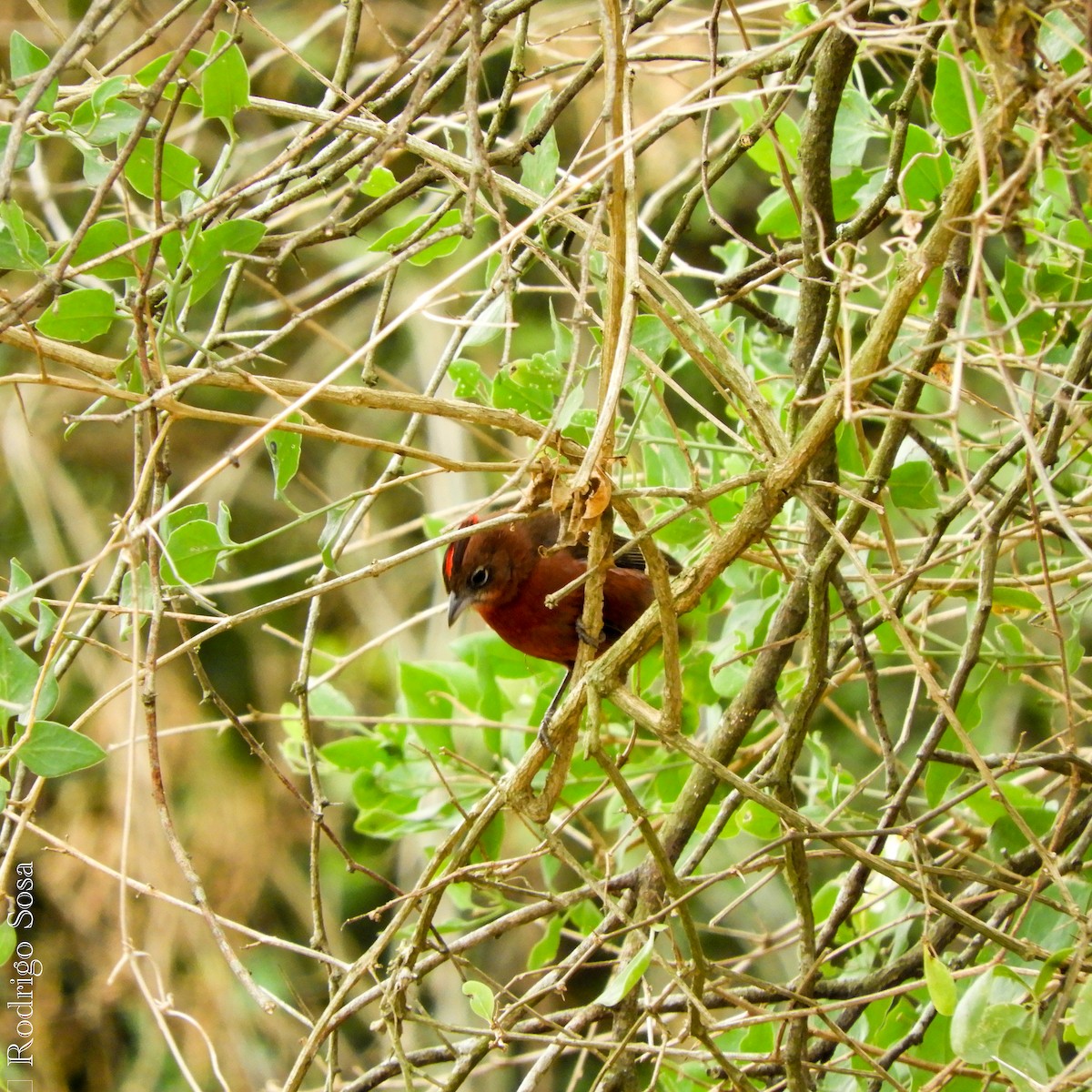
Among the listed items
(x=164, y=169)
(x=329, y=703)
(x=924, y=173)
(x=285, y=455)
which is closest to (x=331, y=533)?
(x=285, y=455)

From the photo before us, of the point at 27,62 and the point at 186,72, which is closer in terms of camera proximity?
the point at 27,62

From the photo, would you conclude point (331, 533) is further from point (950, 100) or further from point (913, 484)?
point (950, 100)

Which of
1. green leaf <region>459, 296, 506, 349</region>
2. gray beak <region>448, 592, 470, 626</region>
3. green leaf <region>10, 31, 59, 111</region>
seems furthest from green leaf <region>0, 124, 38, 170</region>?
gray beak <region>448, 592, 470, 626</region>

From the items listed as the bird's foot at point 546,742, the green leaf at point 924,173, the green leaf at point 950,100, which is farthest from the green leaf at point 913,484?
the bird's foot at point 546,742

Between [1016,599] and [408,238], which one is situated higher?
[408,238]

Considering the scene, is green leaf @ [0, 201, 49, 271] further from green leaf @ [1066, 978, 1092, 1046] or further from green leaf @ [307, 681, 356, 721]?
green leaf @ [1066, 978, 1092, 1046]

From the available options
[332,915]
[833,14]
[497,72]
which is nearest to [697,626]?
[833,14]

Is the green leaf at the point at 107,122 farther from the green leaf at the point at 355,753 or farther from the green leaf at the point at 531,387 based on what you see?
the green leaf at the point at 355,753
